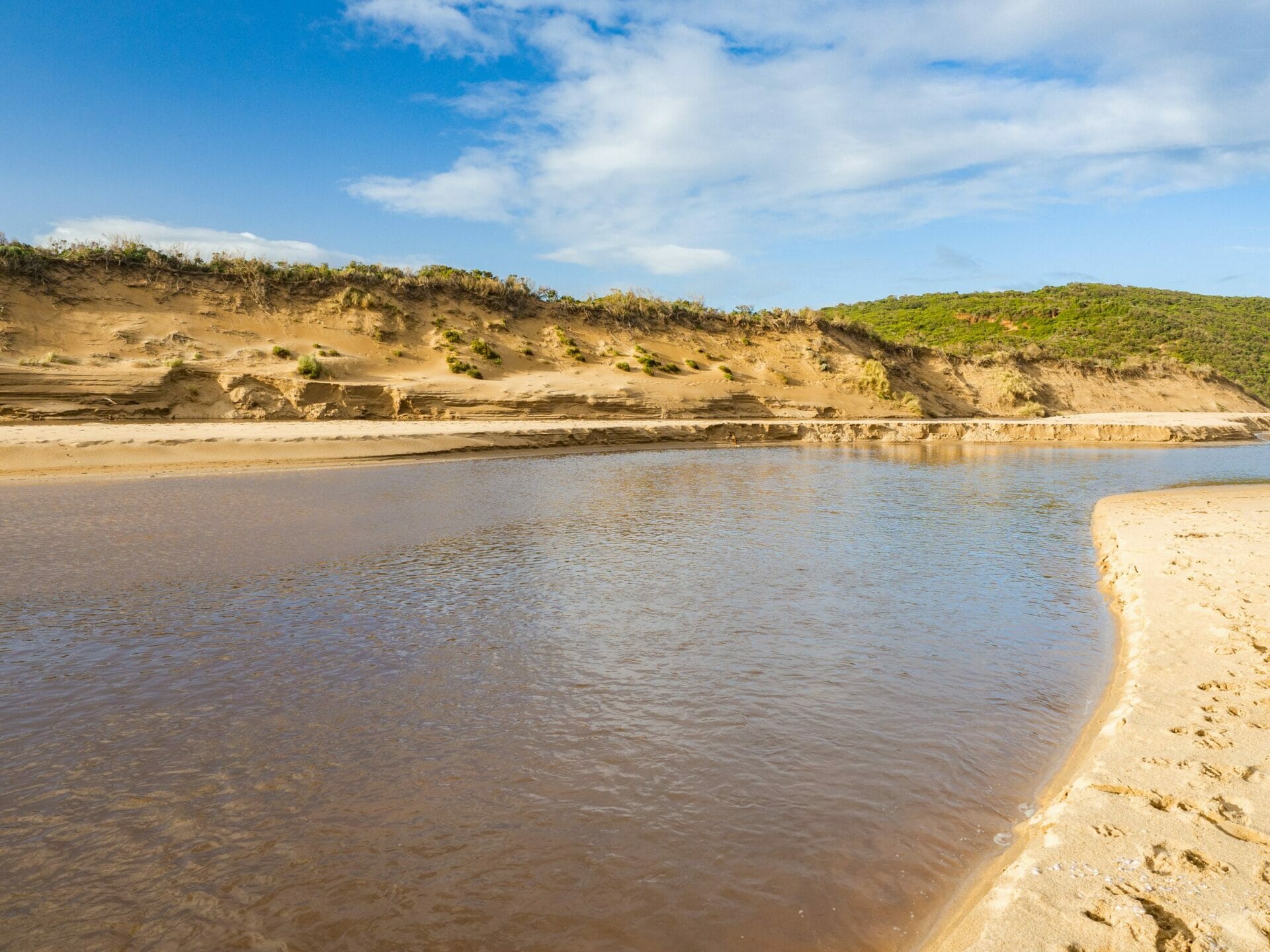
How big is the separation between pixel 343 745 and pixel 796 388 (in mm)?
33197

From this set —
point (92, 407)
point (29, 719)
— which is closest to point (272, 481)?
point (92, 407)

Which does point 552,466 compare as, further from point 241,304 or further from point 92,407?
point 241,304

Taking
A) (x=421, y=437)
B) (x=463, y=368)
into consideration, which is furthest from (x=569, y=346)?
(x=421, y=437)

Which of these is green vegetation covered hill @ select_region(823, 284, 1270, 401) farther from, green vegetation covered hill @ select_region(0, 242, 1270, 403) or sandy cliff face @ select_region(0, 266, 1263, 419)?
sandy cliff face @ select_region(0, 266, 1263, 419)

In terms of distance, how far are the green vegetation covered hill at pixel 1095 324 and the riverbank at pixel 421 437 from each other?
19573 millimetres

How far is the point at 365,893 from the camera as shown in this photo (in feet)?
9.56

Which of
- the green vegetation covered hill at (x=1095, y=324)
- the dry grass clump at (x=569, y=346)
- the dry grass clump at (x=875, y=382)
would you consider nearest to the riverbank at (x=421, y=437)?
the dry grass clump at (x=875, y=382)

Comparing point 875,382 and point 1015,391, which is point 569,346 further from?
point 1015,391

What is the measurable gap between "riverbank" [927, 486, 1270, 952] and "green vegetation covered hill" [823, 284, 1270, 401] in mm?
47623

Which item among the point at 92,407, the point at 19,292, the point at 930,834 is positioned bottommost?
the point at 930,834

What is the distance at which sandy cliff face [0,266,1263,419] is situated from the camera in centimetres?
2202

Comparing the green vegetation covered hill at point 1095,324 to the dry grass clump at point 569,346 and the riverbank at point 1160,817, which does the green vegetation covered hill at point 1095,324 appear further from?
the riverbank at point 1160,817

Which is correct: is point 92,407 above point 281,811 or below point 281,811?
above

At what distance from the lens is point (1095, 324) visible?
6291 centimetres
